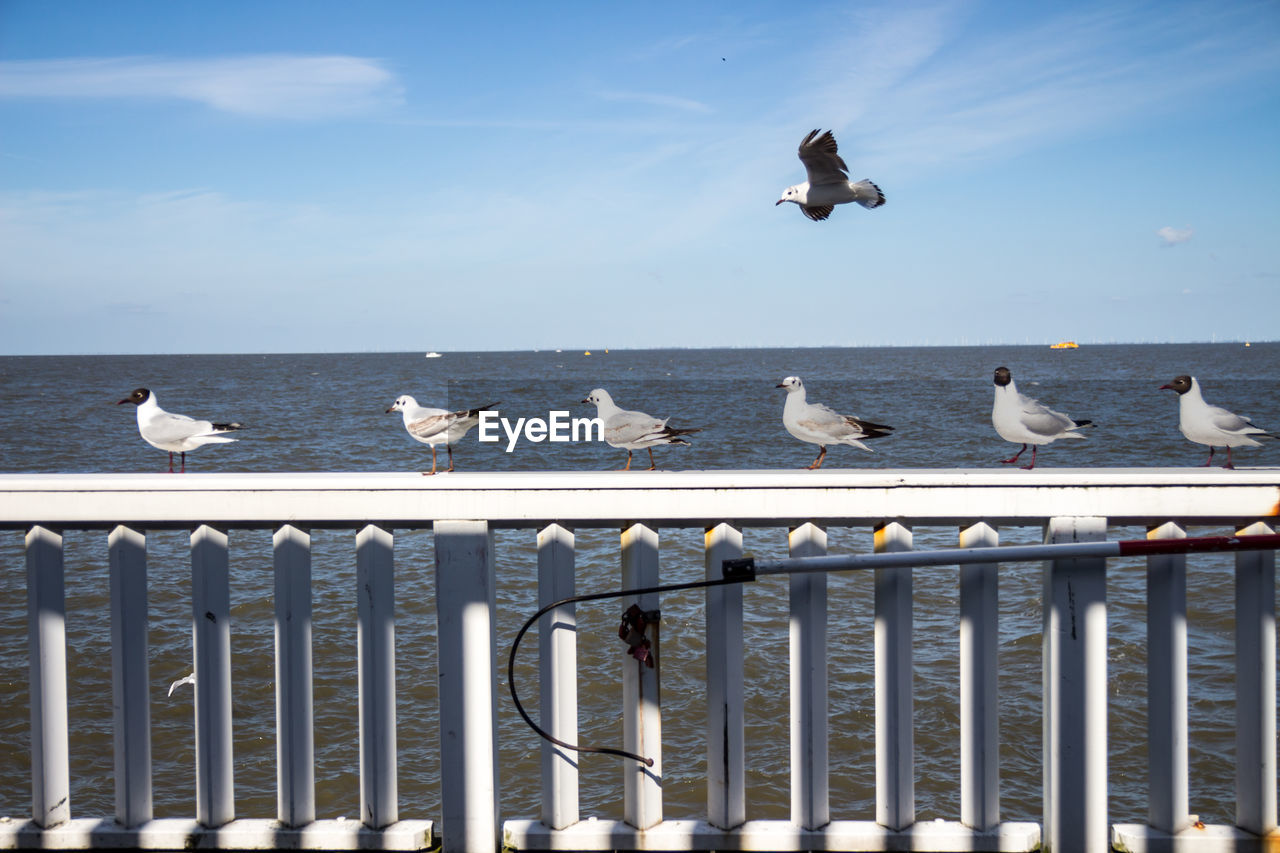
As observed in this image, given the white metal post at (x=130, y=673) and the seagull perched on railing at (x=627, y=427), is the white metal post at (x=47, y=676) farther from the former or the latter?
the seagull perched on railing at (x=627, y=427)

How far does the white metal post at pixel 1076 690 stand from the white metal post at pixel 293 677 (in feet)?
5.16

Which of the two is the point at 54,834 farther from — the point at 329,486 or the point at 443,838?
the point at 329,486

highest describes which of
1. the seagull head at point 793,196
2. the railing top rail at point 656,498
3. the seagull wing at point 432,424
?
the seagull head at point 793,196

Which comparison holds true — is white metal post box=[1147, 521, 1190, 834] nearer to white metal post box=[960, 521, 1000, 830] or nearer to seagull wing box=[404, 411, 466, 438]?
white metal post box=[960, 521, 1000, 830]

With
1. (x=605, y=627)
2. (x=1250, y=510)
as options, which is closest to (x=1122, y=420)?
(x=605, y=627)

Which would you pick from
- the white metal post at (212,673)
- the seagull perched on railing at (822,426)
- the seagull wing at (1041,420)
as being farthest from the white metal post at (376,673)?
the seagull wing at (1041,420)

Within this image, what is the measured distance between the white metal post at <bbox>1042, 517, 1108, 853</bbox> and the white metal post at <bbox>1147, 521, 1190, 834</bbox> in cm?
11

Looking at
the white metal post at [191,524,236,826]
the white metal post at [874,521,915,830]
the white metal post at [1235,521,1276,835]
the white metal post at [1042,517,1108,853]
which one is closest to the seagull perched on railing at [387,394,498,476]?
Answer: the white metal post at [191,524,236,826]

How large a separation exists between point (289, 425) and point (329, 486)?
122 feet

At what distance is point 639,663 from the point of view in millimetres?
2041

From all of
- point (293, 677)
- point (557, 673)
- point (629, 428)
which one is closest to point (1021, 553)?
point (557, 673)

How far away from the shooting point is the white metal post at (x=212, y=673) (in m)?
2.04

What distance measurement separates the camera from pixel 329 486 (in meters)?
2.01

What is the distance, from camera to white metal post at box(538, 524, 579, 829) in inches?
79.8
